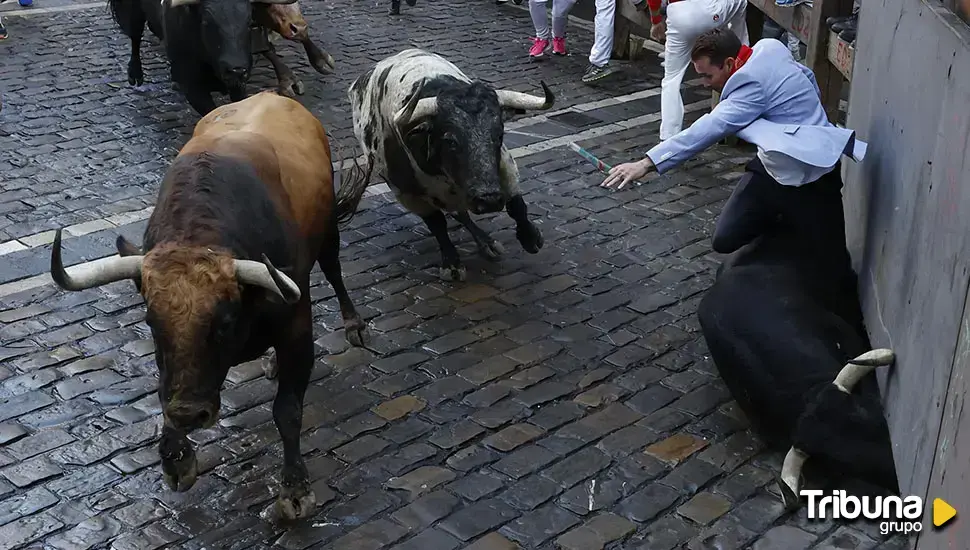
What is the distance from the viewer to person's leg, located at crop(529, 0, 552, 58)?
494 inches

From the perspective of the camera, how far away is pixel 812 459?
4.89 metres

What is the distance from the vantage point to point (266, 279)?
4164 mm

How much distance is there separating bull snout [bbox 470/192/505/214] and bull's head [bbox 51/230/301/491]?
2479 millimetres

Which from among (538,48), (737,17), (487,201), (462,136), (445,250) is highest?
(737,17)

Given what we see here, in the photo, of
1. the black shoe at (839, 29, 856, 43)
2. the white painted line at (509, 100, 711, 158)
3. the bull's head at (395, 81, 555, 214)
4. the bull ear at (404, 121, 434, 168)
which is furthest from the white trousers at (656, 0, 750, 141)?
the bull ear at (404, 121, 434, 168)

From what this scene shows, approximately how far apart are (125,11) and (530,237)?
22.2 ft

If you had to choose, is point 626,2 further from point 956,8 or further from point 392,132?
point 956,8

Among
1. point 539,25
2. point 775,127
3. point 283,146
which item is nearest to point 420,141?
point 283,146

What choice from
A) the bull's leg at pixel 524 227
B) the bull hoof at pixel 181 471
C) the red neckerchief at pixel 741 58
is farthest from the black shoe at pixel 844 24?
the bull hoof at pixel 181 471

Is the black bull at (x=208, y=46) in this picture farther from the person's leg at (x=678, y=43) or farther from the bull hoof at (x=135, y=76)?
the person's leg at (x=678, y=43)

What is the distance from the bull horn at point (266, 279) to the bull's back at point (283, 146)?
90cm

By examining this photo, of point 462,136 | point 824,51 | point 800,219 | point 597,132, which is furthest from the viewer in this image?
point 597,132

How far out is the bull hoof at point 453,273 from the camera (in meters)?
7.22

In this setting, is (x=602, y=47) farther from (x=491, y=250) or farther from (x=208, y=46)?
(x=491, y=250)
